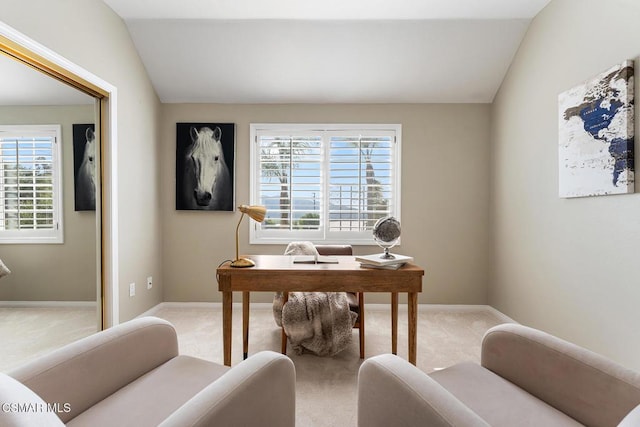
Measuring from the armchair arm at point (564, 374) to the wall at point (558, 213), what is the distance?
118cm

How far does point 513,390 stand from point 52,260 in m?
2.81

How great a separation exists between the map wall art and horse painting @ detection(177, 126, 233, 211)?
3.01 m

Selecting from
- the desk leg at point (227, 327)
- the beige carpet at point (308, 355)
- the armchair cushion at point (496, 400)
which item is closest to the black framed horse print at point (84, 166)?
the beige carpet at point (308, 355)

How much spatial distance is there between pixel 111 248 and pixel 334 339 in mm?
1970

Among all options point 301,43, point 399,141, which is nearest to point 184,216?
point 301,43

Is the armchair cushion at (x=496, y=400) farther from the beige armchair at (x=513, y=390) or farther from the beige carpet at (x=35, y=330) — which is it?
the beige carpet at (x=35, y=330)

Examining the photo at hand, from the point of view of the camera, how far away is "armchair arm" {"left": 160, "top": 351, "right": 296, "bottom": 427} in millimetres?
792

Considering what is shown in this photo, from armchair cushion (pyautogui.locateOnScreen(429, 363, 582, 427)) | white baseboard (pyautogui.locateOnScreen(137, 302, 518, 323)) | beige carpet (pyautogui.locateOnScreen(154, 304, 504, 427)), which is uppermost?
armchair cushion (pyautogui.locateOnScreen(429, 363, 582, 427))

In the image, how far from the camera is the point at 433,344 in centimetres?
268

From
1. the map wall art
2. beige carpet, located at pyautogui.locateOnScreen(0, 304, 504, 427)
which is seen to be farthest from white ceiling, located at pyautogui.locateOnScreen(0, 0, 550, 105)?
beige carpet, located at pyautogui.locateOnScreen(0, 304, 504, 427)

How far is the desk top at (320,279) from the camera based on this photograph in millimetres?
1919

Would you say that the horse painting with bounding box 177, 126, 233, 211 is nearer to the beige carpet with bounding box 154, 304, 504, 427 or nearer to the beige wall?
the beige wall

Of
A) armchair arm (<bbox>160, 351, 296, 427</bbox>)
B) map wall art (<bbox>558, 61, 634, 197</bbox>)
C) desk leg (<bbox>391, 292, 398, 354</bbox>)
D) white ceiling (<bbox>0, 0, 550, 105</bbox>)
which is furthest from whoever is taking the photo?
white ceiling (<bbox>0, 0, 550, 105</bbox>)

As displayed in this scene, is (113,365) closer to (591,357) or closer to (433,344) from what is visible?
(591,357)
